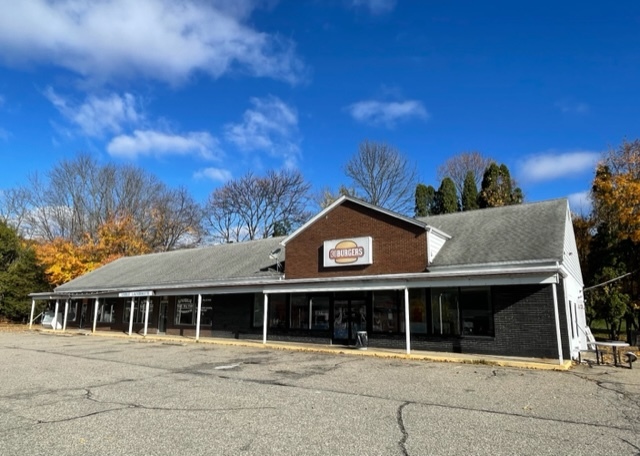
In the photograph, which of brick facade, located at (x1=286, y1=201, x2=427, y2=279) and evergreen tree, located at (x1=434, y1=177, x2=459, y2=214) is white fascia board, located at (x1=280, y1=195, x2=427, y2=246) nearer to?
brick facade, located at (x1=286, y1=201, x2=427, y2=279)

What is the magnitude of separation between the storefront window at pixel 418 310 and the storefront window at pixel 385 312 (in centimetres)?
64

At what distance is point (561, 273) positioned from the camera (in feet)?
46.0

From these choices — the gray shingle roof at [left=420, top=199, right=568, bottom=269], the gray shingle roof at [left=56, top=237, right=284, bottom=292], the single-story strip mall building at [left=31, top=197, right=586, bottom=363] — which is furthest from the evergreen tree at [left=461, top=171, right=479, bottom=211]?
the gray shingle roof at [left=56, top=237, right=284, bottom=292]

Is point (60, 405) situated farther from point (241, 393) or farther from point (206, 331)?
point (206, 331)

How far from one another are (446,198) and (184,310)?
24.5m

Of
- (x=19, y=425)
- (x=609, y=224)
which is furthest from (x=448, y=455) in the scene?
(x=609, y=224)

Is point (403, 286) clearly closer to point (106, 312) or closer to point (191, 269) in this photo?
point (191, 269)

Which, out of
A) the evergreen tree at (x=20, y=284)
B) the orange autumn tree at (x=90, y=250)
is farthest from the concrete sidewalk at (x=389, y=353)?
the evergreen tree at (x=20, y=284)

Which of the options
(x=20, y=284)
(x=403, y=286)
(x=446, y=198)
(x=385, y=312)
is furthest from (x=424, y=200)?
(x=20, y=284)

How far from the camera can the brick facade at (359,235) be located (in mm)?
17625

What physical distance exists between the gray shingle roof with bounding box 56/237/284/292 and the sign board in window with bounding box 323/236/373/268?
3.20 meters

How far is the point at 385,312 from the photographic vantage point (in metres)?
18.2

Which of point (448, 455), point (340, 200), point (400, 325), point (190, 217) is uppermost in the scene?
point (190, 217)

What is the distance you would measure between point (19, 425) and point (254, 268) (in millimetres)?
16778
